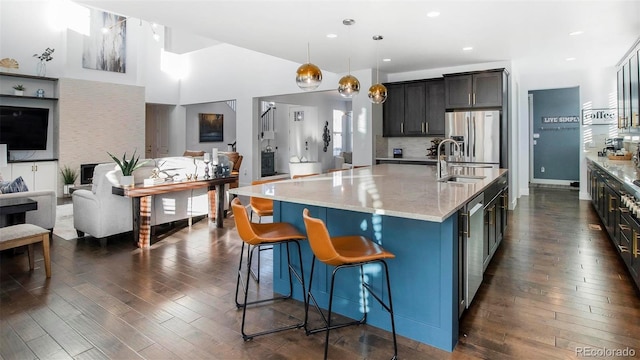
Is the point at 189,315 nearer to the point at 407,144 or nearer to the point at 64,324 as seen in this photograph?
the point at 64,324

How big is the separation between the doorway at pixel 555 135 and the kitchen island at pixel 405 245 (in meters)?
8.63

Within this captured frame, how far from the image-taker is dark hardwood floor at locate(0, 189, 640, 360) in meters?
2.21

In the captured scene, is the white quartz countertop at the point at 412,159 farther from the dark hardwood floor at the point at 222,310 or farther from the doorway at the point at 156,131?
the doorway at the point at 156,131

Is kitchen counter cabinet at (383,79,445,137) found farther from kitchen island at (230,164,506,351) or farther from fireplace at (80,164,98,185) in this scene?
fireplace at (80,164,98,185)

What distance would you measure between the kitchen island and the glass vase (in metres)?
7.83

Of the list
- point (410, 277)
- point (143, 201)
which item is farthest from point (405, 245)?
point (143, 201)

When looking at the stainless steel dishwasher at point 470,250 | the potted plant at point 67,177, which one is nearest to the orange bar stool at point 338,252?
the stainless steel dishwasher at point 470,250

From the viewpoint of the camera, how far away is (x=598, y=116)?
7.62 meters

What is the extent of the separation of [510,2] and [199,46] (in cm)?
888

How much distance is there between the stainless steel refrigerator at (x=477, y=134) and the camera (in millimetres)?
6203

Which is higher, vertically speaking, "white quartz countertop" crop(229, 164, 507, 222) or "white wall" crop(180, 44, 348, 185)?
"white wall" crop(180, 44, 348, 185)

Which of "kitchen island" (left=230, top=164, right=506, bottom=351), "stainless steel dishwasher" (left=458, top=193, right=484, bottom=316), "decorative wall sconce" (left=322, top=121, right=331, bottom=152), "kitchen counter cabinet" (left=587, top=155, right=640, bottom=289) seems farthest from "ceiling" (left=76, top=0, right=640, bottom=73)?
"decorative wall sconce" (left=322, top=121, right=331, bottom=152)

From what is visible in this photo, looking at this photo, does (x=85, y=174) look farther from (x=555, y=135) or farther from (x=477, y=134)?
(x=555, y=135)

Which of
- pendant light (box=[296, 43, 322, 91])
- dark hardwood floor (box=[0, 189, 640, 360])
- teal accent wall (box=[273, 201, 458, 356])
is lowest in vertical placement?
dark hardwood floor (box=[0, 189, 640, 360])
